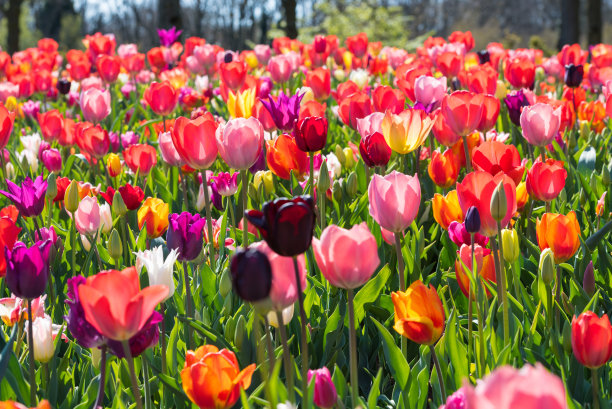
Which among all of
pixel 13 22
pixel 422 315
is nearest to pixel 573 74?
pixel 422 315

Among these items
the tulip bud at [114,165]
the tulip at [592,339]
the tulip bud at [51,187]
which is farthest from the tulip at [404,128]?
the tulip bud at [114,165]

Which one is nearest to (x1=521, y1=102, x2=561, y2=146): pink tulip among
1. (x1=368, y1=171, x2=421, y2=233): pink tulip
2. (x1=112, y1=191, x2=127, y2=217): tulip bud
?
(x1=368, y1=171, x2=421, y2=233): pink tulip

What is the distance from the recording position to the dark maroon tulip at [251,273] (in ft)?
3.44

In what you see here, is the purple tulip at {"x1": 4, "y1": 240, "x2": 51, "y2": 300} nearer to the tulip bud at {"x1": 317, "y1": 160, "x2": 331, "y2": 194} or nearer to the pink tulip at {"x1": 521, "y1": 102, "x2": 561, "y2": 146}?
the tulip bud at {"x1": 317, "y1": 160, "x2": 331, "y2": 194}

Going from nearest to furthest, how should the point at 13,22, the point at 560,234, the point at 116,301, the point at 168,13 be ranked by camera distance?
1. the point at 116,301
2. the point at 560,234
3. the point at 168,13
4. the point at 13,22

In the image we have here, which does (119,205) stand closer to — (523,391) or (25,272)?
(25,272)

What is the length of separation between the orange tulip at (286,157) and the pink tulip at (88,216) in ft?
2.07

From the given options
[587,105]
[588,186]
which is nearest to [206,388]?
[588,186]

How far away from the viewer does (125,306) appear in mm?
1023

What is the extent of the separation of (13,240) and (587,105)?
3.21 metres

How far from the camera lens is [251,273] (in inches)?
41.5

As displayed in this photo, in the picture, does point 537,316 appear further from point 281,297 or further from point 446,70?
point 446,70

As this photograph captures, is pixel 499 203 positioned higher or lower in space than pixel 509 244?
higher

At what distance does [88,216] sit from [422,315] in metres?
1.16
